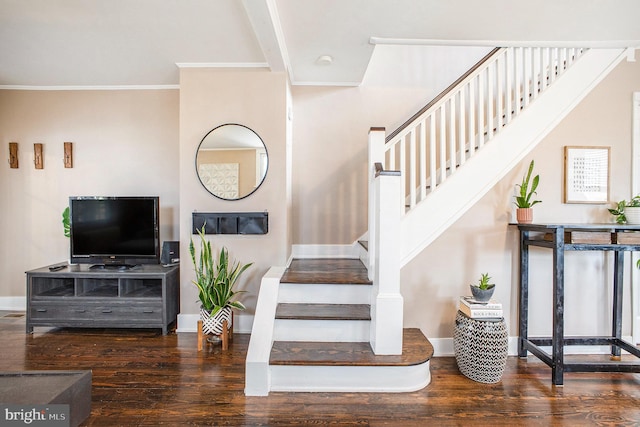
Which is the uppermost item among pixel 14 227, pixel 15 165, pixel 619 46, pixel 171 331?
pixel 619 46

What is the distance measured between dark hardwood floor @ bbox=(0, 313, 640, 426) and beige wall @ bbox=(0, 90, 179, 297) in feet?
4.98

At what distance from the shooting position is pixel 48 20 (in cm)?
258

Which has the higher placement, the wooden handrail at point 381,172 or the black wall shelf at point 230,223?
the wooden handrail at point 381,172

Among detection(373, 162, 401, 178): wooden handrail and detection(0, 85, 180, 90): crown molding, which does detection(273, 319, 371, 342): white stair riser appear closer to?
detection(373, 162, 401, 178): wooden handrail

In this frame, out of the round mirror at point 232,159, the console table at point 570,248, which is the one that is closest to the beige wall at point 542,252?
the console table at point 570,248

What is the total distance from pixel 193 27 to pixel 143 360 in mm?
2649

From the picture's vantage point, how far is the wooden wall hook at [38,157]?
3.92 meters

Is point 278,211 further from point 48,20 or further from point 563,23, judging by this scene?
point 563,23

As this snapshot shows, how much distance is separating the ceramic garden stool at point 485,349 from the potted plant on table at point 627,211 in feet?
5.00

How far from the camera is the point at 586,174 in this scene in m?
2.95

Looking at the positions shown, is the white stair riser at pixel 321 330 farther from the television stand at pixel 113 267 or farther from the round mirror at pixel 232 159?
the television stand at pixel 113 267

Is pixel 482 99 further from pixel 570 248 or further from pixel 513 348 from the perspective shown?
pixel 513 348

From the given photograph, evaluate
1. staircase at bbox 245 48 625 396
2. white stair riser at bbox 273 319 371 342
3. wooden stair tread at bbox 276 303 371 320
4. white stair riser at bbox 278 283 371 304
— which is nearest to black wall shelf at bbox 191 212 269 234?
staircase at bbox 245 48 625 396

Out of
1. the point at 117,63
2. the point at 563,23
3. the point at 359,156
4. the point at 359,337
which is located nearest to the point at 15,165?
the point at 117,63
